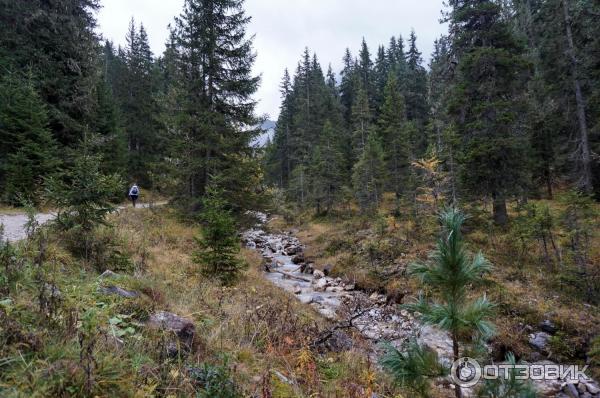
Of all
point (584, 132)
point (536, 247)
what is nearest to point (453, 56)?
point (584, 132)

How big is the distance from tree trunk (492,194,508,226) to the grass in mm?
14461

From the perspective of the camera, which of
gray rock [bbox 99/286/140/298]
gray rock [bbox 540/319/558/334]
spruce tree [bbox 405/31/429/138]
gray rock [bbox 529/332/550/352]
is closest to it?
gray rock [bbox 99/286/140/298]

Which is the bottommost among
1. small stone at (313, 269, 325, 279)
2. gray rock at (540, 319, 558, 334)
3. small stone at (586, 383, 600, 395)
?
small stone at (586, 383, 600, 395)

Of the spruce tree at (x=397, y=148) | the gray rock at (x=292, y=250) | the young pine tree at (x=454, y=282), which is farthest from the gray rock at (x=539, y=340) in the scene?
the spruce tree at (x=397, y=148)

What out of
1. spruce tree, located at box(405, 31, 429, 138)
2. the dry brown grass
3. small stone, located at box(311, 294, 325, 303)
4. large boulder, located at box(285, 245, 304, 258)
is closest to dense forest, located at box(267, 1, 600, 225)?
large boulder, located at box(285, 245, 304, 258)

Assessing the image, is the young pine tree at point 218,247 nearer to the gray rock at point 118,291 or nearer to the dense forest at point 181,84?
the gray rock at point 118,291

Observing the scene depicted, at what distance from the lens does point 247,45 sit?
54.6 ft

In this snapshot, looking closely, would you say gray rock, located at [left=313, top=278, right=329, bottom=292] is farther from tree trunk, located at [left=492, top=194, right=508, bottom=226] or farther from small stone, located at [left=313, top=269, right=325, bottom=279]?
tree trunk, located at [left=492, top=194, right=508, bottom=226]

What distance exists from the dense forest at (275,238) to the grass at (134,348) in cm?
3

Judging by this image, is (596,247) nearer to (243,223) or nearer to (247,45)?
(243,223)

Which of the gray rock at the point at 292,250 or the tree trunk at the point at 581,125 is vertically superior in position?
the tree trunk at the point at 581,125

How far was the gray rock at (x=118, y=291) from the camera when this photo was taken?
158 inches

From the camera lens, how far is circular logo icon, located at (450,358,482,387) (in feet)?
7.86

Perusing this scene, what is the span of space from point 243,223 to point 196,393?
13.9 m
